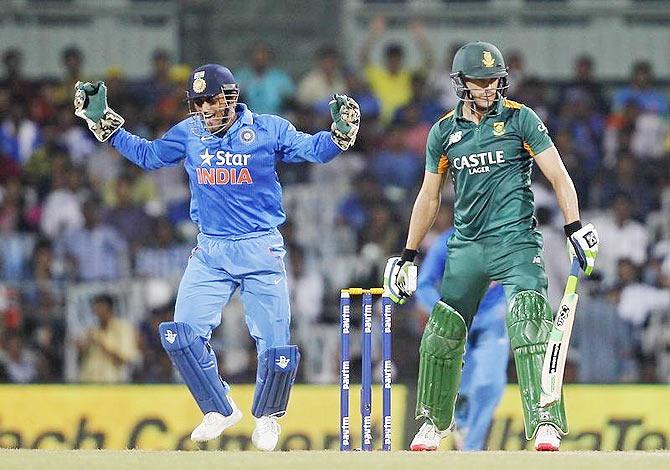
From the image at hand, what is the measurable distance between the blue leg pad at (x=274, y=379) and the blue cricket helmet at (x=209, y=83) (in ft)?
4.51

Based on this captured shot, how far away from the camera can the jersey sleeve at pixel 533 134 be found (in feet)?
28.3

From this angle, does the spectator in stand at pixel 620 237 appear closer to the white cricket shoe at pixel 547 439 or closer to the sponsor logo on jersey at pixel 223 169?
the sponsor logo on jersey at pixel 223 169

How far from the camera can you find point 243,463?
7.73m

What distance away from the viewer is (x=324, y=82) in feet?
52.7

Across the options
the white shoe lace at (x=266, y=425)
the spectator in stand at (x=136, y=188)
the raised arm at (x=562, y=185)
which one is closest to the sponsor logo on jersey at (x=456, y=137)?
the raised arm at (x=562, y=185)

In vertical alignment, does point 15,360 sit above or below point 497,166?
below

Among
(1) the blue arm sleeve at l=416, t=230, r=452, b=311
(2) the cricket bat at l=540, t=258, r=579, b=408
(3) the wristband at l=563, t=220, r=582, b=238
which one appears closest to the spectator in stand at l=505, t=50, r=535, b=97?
(1) the blue arm sleeve at l=416, t=230, r=452, b=311

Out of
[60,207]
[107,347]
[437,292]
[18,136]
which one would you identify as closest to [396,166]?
[60,207]

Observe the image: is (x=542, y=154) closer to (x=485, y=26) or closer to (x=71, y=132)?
(x=71, y=132)

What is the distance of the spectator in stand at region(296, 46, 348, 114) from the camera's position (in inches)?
628

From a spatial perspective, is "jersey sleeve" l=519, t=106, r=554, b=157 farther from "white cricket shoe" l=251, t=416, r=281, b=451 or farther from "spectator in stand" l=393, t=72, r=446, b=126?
"spectator in stand" l=393, t=72, r=446, b=126

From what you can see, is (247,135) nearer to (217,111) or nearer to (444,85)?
(217,111)

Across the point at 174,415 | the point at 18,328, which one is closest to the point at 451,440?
the point at 174,415

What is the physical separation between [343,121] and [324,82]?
282 inches
